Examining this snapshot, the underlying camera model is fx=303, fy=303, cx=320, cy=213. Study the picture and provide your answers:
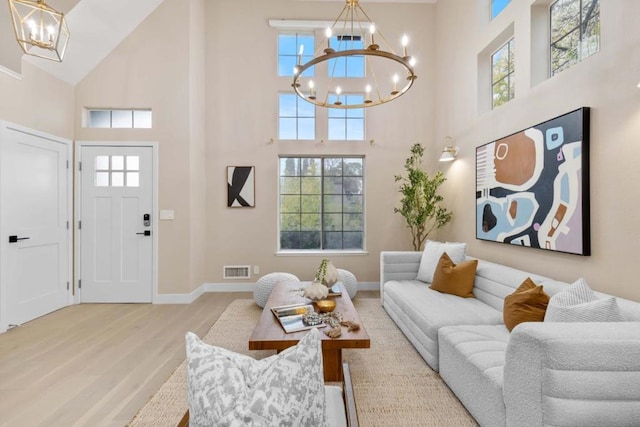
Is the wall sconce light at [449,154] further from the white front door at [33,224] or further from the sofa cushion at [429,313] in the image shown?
the white front door at [33,224]

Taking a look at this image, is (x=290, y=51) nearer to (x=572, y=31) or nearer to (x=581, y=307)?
(x=572, y=31)

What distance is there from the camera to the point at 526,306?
2.04 m

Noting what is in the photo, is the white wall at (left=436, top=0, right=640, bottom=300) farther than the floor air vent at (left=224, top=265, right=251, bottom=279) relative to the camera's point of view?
No

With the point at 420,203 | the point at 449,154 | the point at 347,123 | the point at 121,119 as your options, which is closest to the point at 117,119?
the point at 121,119

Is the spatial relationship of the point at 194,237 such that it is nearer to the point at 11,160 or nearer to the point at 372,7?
the point at 11,160

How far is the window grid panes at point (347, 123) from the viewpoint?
16.0 feet

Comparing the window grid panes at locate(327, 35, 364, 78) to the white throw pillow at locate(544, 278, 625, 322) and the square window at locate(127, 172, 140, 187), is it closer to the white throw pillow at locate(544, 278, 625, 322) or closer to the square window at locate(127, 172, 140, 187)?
the square window at locate(127, 172, 140, 187)

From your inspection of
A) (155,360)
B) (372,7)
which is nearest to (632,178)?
(155,360)

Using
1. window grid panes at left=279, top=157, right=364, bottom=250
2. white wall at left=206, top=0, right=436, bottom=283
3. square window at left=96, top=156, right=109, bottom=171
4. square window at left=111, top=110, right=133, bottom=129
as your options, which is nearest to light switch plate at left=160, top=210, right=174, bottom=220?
white wall at left=206, top=0, right=436, bottom=283

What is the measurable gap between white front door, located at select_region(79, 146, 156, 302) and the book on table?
263 centimetres

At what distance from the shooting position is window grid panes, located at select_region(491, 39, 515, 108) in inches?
129

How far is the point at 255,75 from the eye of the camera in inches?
188

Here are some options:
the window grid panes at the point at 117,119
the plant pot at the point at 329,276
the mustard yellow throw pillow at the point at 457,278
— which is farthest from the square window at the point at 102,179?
the mustard yellow throw pillow at the point at 457,278

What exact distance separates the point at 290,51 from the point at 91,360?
15.4ft
